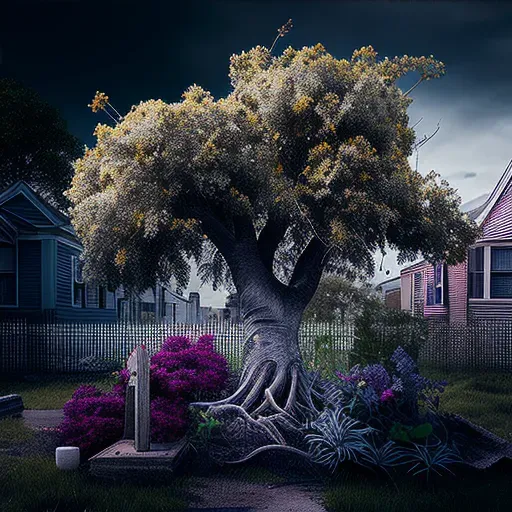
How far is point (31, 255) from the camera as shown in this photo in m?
23.6

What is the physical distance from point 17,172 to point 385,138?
25.3 metres

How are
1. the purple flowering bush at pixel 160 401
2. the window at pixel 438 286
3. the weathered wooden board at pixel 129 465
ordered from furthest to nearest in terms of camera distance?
the window at pixel 438 286 → the purple flowering bush at pixel 160 401 → the weathered wooden board at pixel 129 465

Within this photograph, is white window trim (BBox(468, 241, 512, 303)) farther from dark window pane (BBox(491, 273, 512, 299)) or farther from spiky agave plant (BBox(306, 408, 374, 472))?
spiky agave plant (BBox(306, 408, 374, 472))

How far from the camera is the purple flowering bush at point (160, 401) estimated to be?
382 inches

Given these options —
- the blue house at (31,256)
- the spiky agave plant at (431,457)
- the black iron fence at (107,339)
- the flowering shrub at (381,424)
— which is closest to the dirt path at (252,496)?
the flowering shrub at (381,424)

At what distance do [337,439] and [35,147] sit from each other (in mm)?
28495

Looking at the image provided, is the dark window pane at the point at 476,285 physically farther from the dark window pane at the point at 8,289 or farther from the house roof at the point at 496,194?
the dark window pane at the point at 8,289

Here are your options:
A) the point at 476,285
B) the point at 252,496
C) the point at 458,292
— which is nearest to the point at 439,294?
the point at 458,292

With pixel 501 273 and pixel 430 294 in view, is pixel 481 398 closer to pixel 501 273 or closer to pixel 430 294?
pixel 501 273

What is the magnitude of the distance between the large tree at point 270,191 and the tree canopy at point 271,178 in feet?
0.08

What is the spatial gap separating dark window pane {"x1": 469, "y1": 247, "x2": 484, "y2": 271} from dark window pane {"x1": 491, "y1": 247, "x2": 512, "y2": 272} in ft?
1.46

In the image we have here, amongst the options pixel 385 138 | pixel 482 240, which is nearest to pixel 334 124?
pixel 385 138

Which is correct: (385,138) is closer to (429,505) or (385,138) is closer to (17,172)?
(429,505)

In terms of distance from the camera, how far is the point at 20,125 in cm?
3309
